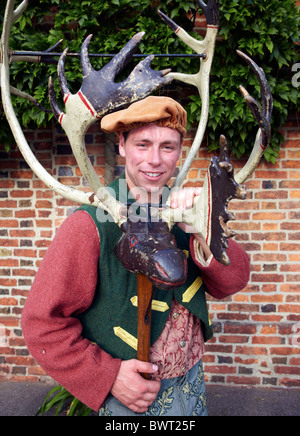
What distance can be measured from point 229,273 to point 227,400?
1894 millimetres

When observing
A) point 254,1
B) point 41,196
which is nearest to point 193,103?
point 254,1

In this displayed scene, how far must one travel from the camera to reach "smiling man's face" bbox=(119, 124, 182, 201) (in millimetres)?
1012

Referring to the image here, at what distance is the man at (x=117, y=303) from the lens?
1024mm

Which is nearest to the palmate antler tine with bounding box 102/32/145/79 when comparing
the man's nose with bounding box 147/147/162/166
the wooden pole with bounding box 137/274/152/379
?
the man's nose with bounding box 147/147/162/166

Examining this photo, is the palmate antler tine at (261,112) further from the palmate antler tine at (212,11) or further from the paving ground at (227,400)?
the paving ground at (227,400)

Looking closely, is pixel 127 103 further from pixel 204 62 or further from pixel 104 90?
pixel 204 62

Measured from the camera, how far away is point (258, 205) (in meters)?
2.59

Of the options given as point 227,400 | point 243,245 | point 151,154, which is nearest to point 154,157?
point 151,154

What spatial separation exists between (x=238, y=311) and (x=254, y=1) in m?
2.23

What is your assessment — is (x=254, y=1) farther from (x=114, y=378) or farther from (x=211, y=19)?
(x=114, y=378)

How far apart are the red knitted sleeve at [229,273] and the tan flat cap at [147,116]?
0.49m

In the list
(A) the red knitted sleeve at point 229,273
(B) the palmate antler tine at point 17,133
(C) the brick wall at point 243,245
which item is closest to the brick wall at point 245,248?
(C) the brick wall at point 243,245

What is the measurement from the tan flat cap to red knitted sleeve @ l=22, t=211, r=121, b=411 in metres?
0.32

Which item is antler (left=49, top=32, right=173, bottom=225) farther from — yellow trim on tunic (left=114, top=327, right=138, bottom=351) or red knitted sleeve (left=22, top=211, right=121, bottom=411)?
yellow trim on tunic (left=114, top=327, right=138, bottom=351)
